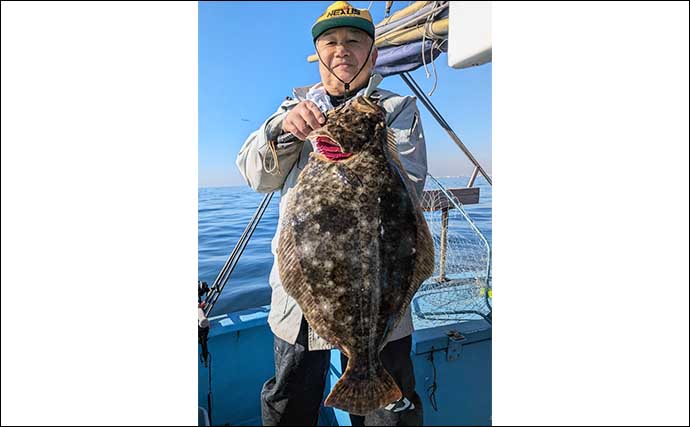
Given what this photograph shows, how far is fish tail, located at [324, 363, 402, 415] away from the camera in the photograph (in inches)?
37.4

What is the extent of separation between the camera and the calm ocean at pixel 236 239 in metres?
2.14

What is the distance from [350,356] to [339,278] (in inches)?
8.0

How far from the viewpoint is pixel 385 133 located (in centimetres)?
98

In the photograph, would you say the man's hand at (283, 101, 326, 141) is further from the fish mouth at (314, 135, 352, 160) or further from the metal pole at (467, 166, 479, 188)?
the metal pole at (467, 166, 479, 188)

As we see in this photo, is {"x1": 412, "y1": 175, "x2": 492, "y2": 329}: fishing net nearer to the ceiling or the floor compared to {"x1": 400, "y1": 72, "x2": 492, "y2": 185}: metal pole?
nearer to the floor

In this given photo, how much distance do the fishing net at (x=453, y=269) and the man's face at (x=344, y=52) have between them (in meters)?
1.02

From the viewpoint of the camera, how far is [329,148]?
3.18ft

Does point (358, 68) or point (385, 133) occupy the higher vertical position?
point (358, 68)

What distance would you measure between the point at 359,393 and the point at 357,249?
367 mm

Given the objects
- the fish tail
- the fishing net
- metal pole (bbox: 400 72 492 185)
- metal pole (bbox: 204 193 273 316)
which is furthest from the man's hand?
the fishing net

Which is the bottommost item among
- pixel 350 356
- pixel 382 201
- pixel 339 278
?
pixel 350 356

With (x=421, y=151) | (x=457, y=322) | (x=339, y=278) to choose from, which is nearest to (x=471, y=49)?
(x=421, y=151)

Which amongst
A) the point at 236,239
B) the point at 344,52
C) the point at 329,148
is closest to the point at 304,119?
the point at 329,148

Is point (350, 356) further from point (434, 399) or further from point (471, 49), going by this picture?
point (434, 399)
